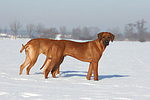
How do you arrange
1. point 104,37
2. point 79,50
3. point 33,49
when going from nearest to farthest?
point 104,37, point 79,50, point 33,49

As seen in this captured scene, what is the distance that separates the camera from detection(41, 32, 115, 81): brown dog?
23.3 ft

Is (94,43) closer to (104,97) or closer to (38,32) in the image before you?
(104,97)

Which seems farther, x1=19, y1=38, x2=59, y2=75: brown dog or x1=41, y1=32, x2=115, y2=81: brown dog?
x1=19, y1=38, x2=59, y2=75: brown dog

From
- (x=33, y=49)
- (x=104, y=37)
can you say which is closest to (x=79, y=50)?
(x=104, y=37)

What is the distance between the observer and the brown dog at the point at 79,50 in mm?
7105

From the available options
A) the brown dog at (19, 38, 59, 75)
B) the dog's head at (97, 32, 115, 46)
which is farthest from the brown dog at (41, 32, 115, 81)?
the brown dog at (19, 38, 59, 75)

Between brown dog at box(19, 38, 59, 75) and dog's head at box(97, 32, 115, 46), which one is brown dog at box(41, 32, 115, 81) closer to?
dog's head at box(97, 32, 115, 46)

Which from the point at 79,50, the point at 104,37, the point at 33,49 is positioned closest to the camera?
the point at 104,37

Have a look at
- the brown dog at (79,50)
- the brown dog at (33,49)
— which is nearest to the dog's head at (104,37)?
the brown dog at (79,50)

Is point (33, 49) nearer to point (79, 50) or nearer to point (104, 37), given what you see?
point (79, 50)

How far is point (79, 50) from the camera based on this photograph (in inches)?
289

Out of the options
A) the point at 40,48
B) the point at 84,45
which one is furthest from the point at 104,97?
the point at 40,48

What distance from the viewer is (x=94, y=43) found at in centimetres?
747

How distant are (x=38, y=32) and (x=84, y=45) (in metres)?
104
